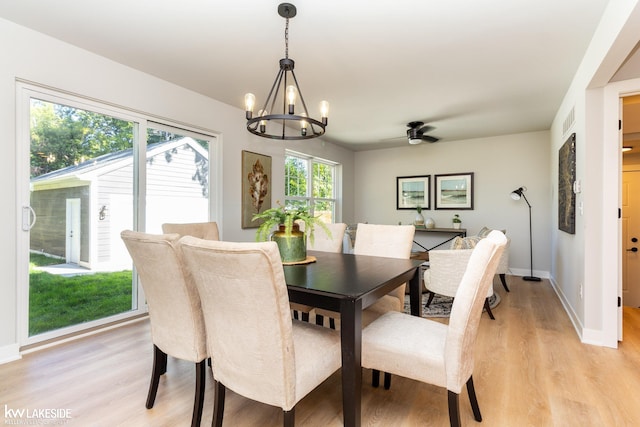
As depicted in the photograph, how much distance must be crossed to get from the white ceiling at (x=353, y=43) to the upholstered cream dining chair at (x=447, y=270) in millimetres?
1683

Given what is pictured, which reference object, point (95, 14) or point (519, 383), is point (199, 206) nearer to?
point (95, 14)

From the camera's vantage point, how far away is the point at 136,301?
3215 millimetres

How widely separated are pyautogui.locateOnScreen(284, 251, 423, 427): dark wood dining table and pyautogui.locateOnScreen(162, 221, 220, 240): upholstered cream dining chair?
111cm

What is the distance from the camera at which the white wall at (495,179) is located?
5203 millimetres

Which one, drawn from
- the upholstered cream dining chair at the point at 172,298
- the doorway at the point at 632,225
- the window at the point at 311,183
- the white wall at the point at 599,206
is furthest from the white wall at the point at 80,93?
the doorway at the point at 632,225

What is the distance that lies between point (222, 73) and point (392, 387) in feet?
9.70

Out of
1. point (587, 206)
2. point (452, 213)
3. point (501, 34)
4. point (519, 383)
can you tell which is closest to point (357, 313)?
point (519, 383)

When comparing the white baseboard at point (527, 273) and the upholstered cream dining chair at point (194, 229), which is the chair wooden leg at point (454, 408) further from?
the white baseboard at point (527, 273)

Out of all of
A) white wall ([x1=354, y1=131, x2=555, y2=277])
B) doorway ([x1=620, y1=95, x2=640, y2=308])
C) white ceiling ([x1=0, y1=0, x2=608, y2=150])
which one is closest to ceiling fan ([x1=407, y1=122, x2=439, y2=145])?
white ceiling ([x1=0, y1=0, x2=608, y2=150])

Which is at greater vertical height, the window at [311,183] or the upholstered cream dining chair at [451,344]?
the window at [311,183]

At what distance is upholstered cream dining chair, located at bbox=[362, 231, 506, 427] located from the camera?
1397 mm

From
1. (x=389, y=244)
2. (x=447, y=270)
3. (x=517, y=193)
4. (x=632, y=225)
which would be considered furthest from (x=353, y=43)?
(x=632, y=225)

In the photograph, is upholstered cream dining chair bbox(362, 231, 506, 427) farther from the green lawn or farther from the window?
the window

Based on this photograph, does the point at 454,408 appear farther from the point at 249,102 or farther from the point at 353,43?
the point at 353,43
